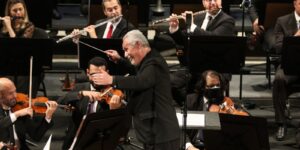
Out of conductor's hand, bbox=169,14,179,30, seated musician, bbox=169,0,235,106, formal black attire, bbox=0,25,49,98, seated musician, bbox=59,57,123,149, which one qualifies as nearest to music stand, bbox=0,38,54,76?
formal black attire, bbox=0,25,49,98

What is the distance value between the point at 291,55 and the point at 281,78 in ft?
1.76

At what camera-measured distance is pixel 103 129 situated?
233 inches

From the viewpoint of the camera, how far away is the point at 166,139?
591 cm

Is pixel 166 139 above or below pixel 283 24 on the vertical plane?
below

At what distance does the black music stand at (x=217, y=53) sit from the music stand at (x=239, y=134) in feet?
5.97

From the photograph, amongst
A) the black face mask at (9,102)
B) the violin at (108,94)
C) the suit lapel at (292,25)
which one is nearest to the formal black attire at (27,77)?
the violin at (108,94)

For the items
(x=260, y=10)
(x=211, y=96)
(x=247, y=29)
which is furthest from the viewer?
(x=247, y=29)

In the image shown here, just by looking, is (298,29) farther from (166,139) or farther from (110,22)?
(166,139)

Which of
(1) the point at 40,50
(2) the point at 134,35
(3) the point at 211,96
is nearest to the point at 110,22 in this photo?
(1) the point at 40,50


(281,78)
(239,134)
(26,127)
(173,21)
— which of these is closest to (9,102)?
(26,127)

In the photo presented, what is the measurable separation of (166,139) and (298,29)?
3.32 m

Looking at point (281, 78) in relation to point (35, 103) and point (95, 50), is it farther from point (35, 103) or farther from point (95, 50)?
point (35, 103)

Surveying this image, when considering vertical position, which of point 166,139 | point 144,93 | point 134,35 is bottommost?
point 166,139

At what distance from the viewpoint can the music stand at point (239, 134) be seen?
5.84m
